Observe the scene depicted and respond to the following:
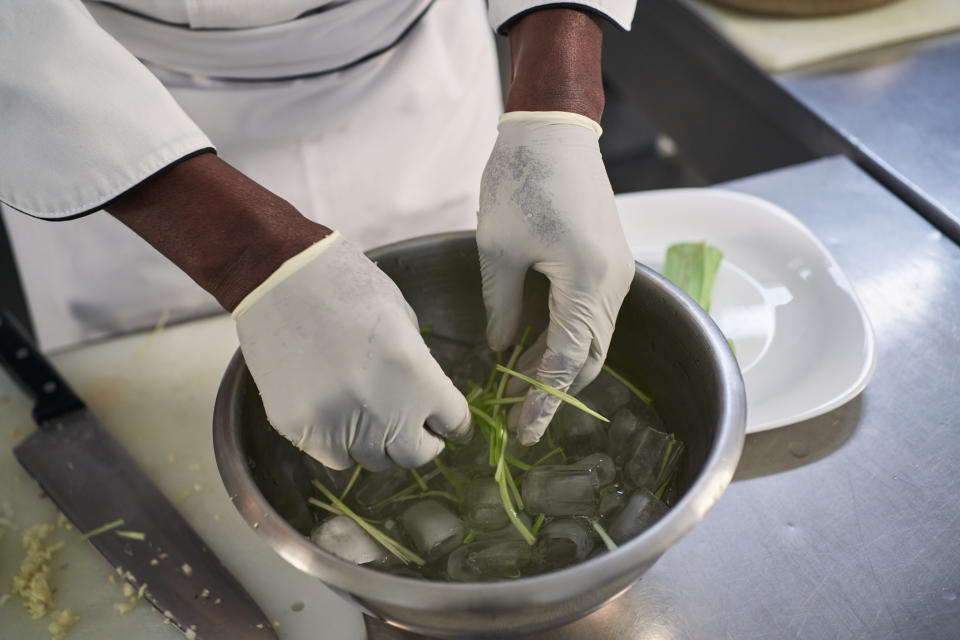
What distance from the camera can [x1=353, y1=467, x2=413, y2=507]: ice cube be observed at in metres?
0.77

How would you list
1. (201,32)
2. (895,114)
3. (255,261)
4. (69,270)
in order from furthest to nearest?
(895,114) < (69,270) < (201,32) < (255,261)

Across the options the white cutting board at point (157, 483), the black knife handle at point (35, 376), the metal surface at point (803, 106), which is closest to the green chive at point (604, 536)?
the white cutting board at point (157, 483)

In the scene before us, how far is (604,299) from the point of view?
29.9 inches

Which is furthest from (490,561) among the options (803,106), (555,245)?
(803,106)

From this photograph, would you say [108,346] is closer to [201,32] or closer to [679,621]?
[201,32]

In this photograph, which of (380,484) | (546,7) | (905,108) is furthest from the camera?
(905,108)

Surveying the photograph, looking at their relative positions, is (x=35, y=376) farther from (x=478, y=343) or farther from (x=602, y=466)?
(x=602, y=466)

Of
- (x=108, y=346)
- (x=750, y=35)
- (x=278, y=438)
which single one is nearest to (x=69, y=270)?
(x=108, y=346)

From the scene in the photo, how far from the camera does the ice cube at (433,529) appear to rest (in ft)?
2.31

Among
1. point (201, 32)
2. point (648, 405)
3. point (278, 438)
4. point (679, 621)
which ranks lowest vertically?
point (679, 621)

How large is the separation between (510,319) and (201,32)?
0.57 m

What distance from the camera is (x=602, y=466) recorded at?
2.44 feet

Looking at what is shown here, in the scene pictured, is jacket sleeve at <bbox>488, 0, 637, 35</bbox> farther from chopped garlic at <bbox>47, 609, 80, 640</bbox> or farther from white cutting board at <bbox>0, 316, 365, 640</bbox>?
chopped garlic at <bbox>47, 609, 80, 640</bbox>

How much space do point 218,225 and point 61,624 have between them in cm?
45
